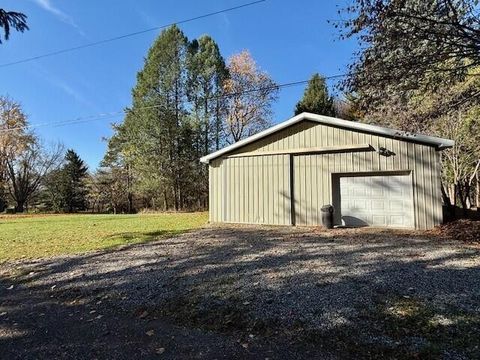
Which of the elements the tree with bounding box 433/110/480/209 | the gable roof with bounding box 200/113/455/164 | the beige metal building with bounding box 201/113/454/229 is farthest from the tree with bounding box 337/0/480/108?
the tree with bounding box 433/110/480/209

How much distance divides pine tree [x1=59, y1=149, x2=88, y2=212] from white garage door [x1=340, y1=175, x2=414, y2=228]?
81.2ft

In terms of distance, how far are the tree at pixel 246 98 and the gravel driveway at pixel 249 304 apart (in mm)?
19065

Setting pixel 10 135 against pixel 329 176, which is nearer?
pixel 329 176

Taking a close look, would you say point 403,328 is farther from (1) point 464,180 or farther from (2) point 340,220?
(1) point 464,180

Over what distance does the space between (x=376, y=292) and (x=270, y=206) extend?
7.55 metres

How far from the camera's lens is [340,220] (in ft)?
36.0

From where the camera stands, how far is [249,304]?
3938 millimetres

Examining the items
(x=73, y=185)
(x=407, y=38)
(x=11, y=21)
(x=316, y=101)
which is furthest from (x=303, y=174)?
(x=73, y=185)

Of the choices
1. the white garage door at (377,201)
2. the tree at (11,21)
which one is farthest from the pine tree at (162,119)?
the tree at (11,21)

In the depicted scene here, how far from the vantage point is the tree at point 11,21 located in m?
5.29

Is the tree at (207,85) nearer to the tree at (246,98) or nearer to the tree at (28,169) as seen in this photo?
the tree at (246,98)

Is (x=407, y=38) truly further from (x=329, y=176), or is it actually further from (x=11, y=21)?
(x=11, y=21)

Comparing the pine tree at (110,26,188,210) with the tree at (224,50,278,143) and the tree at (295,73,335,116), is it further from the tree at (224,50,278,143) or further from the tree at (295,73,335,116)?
the tree at (295,73,335,116)

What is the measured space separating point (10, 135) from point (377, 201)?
97.1ft
